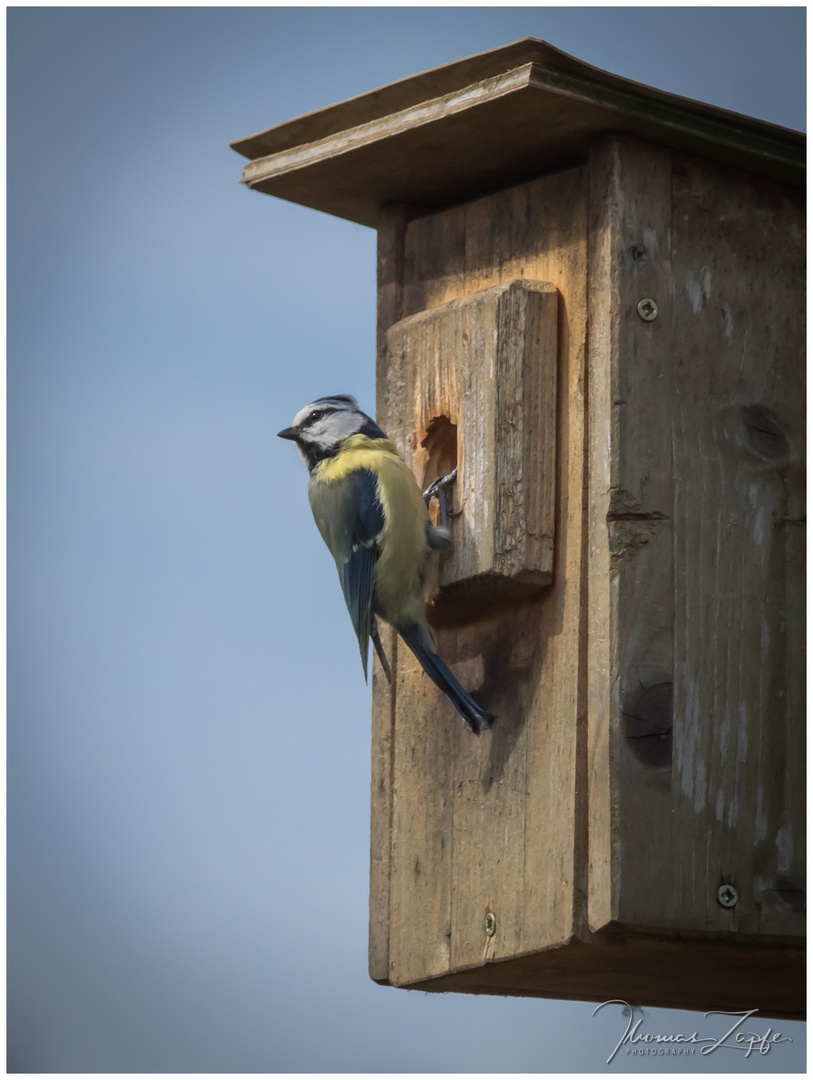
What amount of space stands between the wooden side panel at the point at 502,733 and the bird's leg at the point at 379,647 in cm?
4

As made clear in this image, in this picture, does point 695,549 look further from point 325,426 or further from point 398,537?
point 325,426

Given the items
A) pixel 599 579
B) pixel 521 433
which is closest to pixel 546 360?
pixel 521 433

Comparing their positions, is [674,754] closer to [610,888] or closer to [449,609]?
[610,888]

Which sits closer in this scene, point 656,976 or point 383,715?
point 656,976

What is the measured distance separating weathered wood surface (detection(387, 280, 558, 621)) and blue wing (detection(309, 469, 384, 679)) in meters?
0.20

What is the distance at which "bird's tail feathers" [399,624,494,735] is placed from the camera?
431cm

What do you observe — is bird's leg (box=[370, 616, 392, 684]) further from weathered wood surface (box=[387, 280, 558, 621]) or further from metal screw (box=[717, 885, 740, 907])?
metal screw (box=[717, 885, 740, 907])

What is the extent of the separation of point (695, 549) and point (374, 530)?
2.95 ft

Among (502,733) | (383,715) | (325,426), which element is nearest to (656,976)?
(502,733)

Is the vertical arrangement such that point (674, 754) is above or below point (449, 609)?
below

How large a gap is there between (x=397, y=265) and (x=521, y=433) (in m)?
0.84

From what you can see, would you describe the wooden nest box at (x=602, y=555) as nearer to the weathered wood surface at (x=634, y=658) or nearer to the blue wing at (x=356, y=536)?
the weathered wood surface at (x=634, y=658)

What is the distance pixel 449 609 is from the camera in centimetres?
450

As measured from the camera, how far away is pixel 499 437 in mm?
4316
